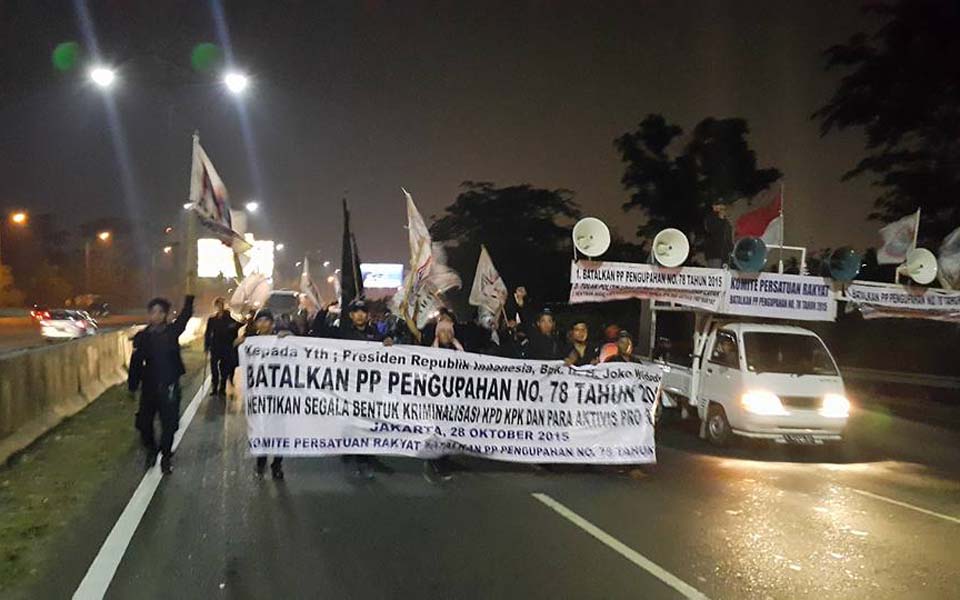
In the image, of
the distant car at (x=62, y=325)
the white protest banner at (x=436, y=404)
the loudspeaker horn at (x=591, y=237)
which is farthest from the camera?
the distant car at (x=62, y=325)

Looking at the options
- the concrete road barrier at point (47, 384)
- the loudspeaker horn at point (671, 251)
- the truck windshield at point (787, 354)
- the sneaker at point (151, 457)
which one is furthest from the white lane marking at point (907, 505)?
the concrete road barrier at point (47, 384)

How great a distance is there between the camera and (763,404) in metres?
12.1

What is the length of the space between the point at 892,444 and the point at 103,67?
14.9 meters

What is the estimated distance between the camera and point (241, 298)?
17.6 meters

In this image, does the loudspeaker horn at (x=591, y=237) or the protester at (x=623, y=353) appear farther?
the loudspeaker horn at (x=591, y=237)

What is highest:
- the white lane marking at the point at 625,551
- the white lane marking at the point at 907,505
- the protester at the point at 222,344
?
the protester at the point at 222,344

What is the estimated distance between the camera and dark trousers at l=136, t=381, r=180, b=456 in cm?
965

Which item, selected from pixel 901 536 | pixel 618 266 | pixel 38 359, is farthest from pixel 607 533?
pixel 38 359

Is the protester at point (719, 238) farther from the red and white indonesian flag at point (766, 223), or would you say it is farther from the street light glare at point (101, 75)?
the street light glare at point (101, 75)

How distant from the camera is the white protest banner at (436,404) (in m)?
9.38

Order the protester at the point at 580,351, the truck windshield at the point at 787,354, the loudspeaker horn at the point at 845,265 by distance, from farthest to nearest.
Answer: the loudspeaker horn at the point at 845,265, the truck windshield at the point at 787,354, the protester at the point at 580,351

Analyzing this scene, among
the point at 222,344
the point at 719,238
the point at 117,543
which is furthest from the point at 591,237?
the point at 222,344

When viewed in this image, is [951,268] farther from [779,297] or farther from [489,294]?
[489,294]

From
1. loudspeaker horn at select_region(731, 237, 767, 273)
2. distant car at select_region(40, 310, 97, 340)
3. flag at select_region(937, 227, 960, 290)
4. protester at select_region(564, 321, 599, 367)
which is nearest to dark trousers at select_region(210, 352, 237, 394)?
protester at select_region(564, 321, 599, 367)
